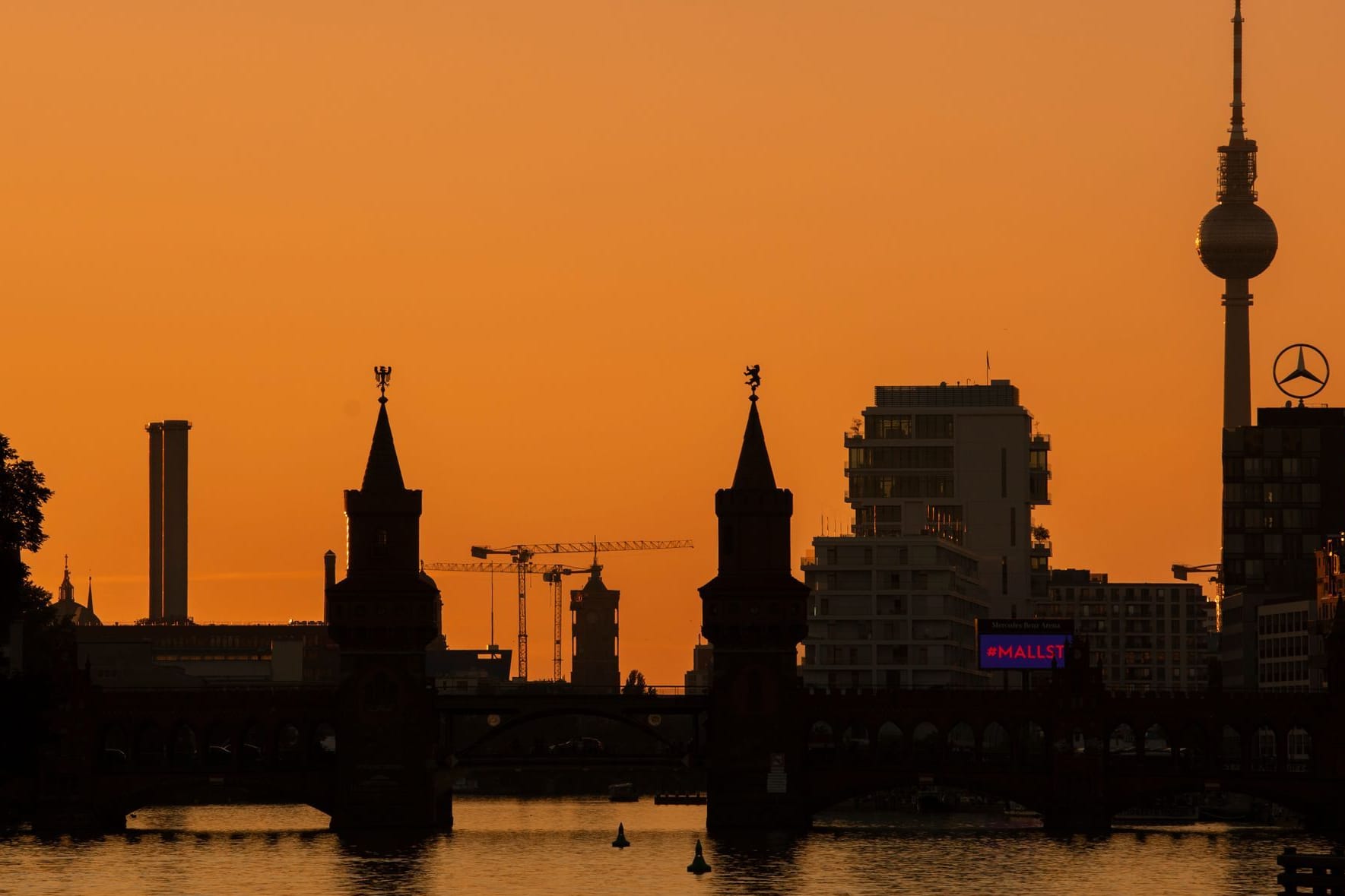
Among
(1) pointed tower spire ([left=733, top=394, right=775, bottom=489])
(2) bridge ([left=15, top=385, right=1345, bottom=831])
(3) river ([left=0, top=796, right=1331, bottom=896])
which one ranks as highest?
(1) pointed tower spire ([left=733, top=394, right=775, bottom=489])

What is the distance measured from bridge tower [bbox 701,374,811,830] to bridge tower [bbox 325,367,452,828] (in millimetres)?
17609

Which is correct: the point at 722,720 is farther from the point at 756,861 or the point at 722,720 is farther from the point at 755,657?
the point at 756,861

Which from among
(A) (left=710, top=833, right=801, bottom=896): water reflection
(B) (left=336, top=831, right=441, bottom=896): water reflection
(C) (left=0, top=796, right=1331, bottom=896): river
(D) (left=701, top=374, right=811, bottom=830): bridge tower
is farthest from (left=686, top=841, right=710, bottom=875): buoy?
(D) (left=701, top=374, right=811, bottom=830): bridge tower

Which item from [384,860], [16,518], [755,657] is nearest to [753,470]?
[755,657]

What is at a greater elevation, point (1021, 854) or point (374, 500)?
point (374, 500)

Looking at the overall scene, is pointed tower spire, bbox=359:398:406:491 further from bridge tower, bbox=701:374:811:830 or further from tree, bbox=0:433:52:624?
tree, bbox=0:433:52:624

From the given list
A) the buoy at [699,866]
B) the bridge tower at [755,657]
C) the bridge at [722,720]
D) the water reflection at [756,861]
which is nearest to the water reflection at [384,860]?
the bridge at [722,720]

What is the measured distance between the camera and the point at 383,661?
194125 millimetres

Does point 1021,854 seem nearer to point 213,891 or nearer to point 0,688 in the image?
point 213,891

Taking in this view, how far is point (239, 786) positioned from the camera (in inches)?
7510

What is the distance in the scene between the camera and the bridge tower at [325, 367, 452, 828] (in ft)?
631

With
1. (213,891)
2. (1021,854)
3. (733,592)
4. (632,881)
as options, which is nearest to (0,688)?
(213,891)

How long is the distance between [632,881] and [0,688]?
156 feet

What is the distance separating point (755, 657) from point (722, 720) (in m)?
4.45
